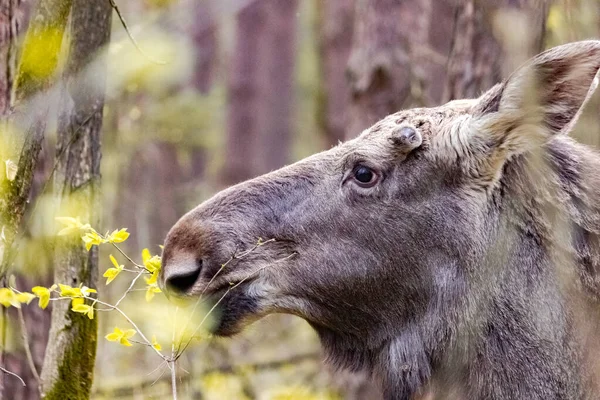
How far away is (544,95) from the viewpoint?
449 centimetres

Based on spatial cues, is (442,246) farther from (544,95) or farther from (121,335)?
(121,335)

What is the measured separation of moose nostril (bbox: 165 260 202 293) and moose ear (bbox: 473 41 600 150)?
5.11ft

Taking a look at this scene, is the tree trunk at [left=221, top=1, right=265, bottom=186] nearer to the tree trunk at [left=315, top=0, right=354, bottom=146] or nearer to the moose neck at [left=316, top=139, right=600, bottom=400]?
the tree trunk at [left=315, top=0, right=354, bottom=146]

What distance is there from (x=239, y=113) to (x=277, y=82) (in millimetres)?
1812

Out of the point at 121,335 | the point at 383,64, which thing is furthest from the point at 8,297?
the point at 383,64

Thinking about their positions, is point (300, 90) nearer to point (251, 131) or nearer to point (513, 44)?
point (251, 131)

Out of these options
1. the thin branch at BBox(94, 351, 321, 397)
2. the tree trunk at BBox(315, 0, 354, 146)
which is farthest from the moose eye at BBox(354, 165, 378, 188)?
the tree trunk at BBox(315, 0, 354, 146)

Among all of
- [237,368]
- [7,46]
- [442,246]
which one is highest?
[7,46]

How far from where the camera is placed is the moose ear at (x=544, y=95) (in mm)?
4371

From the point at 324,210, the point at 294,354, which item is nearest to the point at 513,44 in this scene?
the point at 324,210

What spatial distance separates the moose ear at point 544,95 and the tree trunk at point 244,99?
13.8 metres

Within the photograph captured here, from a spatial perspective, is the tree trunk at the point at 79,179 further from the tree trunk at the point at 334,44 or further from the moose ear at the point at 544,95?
the tree trunk at the point at 334,44

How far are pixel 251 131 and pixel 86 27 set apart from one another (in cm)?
1600

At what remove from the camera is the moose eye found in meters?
4.83
